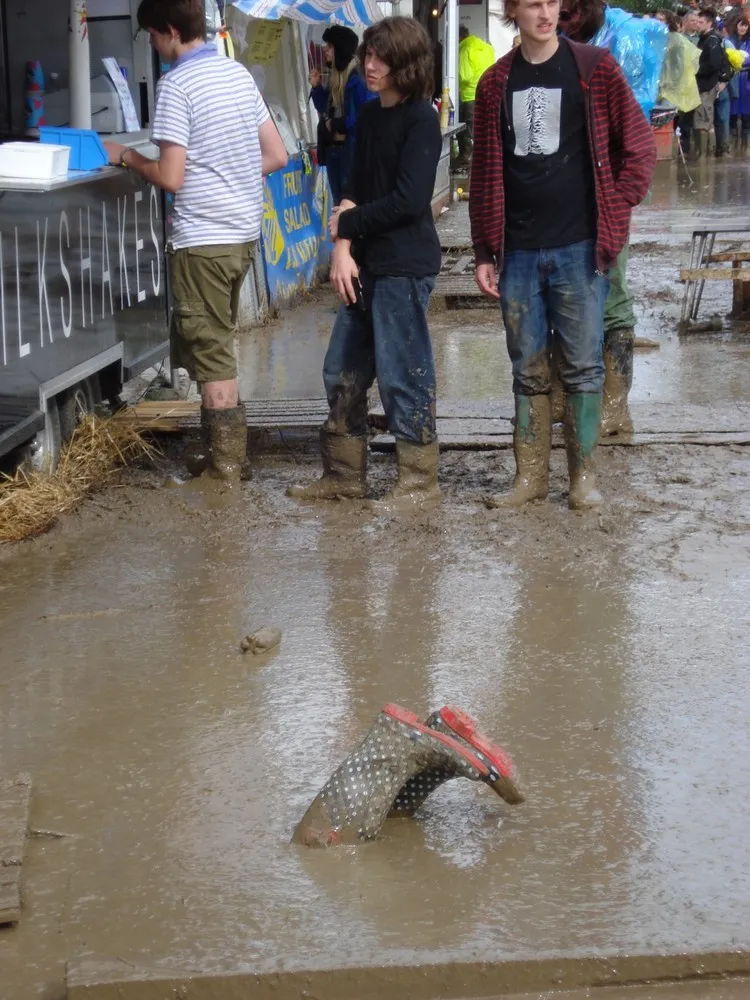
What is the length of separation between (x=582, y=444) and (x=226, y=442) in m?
1.52

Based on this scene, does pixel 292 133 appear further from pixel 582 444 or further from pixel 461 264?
pixel 582 444

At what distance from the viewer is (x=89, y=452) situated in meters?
6.17

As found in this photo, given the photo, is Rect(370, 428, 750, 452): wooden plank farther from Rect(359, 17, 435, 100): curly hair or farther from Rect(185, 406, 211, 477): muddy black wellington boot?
Rect(359, 17, 435, 100): curly hair

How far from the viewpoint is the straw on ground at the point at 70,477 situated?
17.8 feet

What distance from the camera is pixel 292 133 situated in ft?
37.1

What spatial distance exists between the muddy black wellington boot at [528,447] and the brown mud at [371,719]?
0.33ft

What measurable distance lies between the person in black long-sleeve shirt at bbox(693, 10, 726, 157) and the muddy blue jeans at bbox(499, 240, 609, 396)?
18.3m

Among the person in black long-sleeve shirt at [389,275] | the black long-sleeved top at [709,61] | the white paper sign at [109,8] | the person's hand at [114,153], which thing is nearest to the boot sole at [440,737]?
the person in black long-sleeve shirt at [389,275]

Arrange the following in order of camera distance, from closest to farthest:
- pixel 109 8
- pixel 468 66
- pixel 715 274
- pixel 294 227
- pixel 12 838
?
pixel 12 838 → pixel 109 8 → pixel 715 274 → pixel 294 227 → pixel 468 66

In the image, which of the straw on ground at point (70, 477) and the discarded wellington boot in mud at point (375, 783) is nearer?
the discarded wellington boot in mud at point (375, 783)

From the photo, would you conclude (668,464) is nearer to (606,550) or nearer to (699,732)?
(606,550)

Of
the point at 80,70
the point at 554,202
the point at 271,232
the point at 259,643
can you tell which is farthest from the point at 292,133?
the point at 259,643

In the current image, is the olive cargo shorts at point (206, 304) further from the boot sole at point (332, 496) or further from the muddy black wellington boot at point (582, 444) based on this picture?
the muddy black wellington boot at point (582, 444)

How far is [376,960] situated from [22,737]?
4.70 feet
